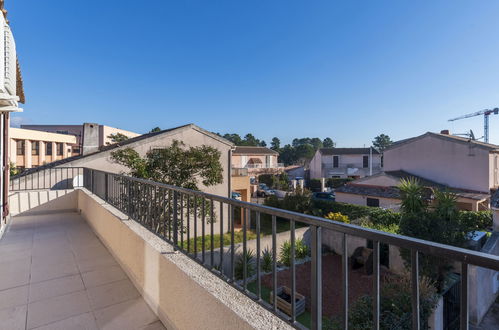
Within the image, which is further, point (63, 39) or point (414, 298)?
point (63, 39)

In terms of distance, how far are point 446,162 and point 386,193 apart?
4.72m

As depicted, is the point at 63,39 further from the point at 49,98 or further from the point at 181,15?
the point at 49,98

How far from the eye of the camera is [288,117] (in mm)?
24094

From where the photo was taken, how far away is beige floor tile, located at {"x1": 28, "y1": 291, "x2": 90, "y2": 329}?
2.10m

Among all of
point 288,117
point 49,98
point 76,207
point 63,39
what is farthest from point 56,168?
point 288,117

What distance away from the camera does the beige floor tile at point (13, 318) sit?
2.00 metres

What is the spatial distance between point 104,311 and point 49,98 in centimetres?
2080

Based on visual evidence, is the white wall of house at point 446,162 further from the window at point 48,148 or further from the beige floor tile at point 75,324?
the window at point 48,148

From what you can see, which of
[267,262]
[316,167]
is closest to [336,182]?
[316,167]

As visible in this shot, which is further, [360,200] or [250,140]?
[250,140]

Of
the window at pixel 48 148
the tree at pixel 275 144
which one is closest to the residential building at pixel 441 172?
the window at pixel 48 148

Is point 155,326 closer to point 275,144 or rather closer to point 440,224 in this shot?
point 440,224

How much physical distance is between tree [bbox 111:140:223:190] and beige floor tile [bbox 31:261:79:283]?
4724 millimetres

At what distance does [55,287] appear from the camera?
261cm
